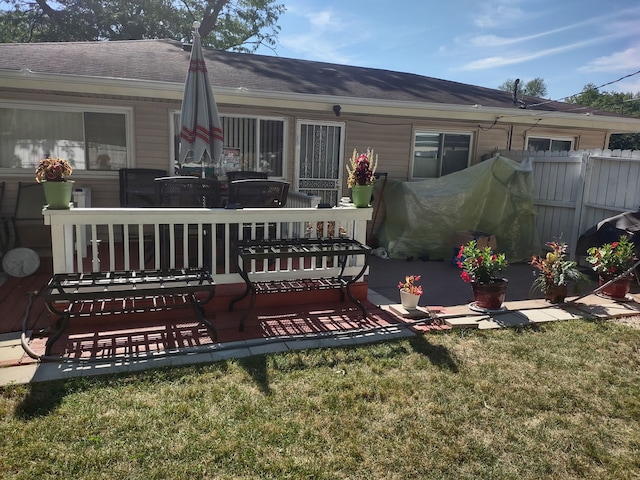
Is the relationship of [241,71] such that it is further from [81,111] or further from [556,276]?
[556,276]

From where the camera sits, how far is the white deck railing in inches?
147

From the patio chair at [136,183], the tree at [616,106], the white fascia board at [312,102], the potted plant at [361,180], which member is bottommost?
the patio chair at [136,183]

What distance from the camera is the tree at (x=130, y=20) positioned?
756 inches

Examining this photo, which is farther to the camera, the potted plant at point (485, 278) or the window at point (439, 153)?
the window at point (439, 153)

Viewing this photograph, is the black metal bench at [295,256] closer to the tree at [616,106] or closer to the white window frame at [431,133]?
the white window frame at [431,133]

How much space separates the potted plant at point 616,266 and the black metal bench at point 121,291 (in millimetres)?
4424

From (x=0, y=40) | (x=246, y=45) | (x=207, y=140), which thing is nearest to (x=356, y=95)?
(x=207, y=140)

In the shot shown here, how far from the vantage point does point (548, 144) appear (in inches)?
366

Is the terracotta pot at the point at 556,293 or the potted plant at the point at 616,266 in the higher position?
the potted plant at the point at 616,266

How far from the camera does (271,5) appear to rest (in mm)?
22266

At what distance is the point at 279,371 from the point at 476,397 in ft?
4.32

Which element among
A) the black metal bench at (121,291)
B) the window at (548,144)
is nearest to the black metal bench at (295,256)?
the black metal bench at (121,291)

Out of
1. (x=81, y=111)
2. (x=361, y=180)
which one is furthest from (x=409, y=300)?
(x=81, y=111)

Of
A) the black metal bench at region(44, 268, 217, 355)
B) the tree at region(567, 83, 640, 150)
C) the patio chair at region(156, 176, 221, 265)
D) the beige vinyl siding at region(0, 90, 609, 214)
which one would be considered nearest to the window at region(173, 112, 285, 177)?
the beige vinyl siding at region(0, 90, 609, 214)
